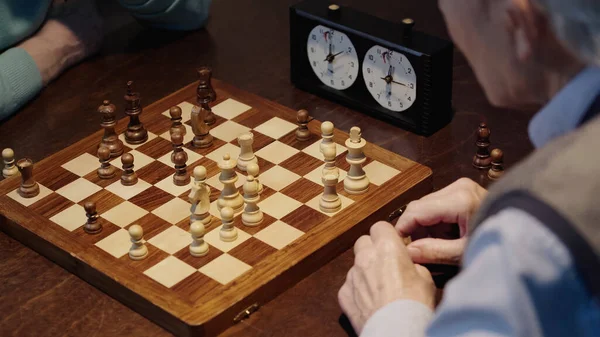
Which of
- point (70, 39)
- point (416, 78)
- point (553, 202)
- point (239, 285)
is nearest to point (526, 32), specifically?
point (553, 202)

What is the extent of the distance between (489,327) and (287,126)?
4.39 ft

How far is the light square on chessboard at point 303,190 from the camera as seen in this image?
197 centimetres

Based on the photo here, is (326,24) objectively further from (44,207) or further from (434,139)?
(44,207)

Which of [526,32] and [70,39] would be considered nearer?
[526,32]

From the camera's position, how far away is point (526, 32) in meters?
1.06

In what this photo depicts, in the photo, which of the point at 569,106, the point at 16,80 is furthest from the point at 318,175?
the point at 569,106

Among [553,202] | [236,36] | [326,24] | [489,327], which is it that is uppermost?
[553,202]

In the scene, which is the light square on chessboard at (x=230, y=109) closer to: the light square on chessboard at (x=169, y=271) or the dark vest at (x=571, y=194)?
the light square on chessboard at (x=169, y=271)

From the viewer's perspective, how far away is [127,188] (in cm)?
204

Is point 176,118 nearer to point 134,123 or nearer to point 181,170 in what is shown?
point 134,123

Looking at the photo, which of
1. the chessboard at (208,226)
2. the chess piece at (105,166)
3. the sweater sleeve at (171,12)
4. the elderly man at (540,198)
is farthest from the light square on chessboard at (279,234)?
the sweater sleeve at (171,12)

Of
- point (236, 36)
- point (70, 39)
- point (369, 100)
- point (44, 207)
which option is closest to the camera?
point (44, 207)

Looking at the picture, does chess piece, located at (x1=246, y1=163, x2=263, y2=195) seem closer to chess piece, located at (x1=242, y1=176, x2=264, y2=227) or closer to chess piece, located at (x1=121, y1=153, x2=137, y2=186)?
chess piece, located at (x1=242, y1=176, x2=264, y2=227)

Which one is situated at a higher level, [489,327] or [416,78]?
[489,327]
